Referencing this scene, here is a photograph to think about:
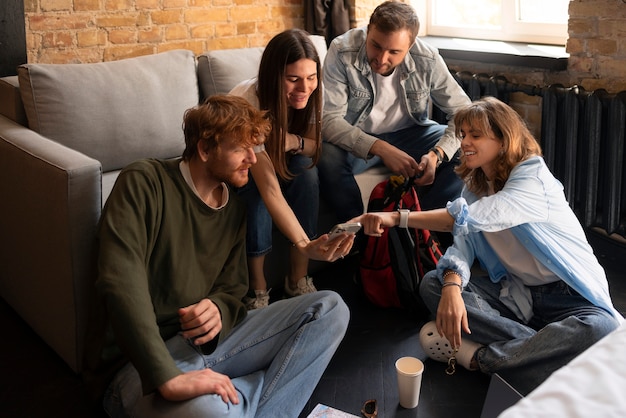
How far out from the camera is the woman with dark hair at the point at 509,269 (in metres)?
2.12

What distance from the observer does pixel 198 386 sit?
1.71m

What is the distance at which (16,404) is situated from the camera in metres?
2.16

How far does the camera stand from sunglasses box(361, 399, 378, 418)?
81.8 inches

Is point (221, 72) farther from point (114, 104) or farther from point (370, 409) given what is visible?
point (370, 409)

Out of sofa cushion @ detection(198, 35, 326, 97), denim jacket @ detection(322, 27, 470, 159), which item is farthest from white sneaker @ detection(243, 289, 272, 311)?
sofa cushion @ detection(198, 35, 326, 97)

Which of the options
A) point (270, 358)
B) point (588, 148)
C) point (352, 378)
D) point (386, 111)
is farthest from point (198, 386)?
point (588, 148)

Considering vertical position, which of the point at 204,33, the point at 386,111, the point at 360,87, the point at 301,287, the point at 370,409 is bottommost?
the point at 370,409

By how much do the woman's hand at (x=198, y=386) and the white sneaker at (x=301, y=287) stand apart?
0.92 meters

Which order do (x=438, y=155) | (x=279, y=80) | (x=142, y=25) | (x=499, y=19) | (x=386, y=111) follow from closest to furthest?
(x=279, y=80) → (x=438, y=155) → (x=386, y=111) → (x=142, y=25) → (x=499, y=19)

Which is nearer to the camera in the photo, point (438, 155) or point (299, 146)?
point (299, 146)

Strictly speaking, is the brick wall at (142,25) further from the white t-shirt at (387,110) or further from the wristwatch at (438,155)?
the wristwatch at (438,155)

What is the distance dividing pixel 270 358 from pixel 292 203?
0.71 meters

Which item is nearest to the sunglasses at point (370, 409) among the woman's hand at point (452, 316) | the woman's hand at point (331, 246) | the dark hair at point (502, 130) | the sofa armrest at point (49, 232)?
the woman's hand at point (452, 316)

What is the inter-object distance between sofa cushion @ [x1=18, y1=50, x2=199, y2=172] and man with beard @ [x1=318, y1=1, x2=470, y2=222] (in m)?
0.59
